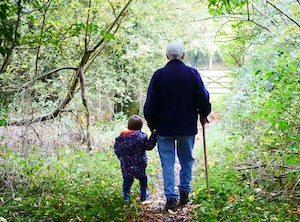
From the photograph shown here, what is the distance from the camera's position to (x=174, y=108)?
4.67 m

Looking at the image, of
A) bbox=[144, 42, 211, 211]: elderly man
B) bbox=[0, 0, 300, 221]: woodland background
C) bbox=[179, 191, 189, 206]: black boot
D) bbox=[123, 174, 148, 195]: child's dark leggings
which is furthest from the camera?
bbox=[123, 174, 148, 195]: child's dark leggings

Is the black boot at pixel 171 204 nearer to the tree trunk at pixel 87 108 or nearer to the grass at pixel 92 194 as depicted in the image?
the grass at pixel 92 194

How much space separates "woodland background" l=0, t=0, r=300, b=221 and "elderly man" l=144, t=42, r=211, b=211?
1.95 ft

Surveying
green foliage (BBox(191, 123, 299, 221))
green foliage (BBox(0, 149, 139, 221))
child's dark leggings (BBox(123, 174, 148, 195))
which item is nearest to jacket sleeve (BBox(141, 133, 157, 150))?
child's dark leggings (BBox(123, 174, 148, 195))

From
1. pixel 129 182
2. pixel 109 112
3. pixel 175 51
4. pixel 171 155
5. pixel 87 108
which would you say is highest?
pixel 175 51

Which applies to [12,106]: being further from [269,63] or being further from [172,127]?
[269,63]

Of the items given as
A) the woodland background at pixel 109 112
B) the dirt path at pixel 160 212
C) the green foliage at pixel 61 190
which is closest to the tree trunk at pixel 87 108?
the woodland background at pixel 109 112

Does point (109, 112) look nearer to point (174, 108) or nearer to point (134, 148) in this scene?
point (134, 148)

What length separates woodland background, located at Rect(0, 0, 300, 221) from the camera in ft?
14.9

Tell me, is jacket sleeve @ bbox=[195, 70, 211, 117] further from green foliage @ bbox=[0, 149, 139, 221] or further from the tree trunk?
the tree trunk

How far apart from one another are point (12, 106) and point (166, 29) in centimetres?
629

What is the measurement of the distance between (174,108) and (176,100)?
10cm

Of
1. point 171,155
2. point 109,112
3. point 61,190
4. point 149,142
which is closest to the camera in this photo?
point 171,155

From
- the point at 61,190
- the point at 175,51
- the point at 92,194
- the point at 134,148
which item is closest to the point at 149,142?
the point at 134,148
